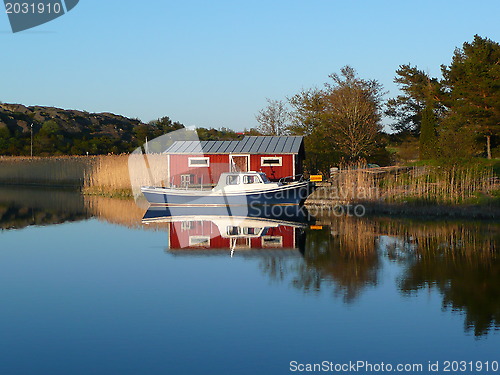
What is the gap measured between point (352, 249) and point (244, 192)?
11627 mm

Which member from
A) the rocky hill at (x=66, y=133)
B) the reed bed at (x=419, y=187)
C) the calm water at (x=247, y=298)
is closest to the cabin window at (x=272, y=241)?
the calm water at (x=247, y=298)

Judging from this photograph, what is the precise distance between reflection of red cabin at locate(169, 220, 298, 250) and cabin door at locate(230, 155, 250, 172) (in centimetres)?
990

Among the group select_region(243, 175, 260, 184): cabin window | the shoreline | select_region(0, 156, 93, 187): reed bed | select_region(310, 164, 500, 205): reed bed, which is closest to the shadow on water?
the shoreline

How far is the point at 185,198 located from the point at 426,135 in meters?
21.7

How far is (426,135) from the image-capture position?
4506 centimetres

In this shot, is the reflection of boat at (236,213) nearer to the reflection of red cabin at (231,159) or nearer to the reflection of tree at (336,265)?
the reflection of red cabin at (231,159)

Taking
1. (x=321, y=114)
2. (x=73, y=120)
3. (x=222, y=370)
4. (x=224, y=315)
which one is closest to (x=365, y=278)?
(x=224, y=315)


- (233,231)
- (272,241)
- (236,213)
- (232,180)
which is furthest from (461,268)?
(232,180)

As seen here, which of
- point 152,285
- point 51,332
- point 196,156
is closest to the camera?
point 51,332

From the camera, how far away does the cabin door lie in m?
34.6

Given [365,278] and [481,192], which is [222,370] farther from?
[481,192]

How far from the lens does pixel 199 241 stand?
20500 mm

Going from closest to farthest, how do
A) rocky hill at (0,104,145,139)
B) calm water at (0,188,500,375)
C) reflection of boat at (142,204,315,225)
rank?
calm water at (0,188,500,375) < reflection of boat at (142,204,315,225) < rocky hill at (0,104,145,139)

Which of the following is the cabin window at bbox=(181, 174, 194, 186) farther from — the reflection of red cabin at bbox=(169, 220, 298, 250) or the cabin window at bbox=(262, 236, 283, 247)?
the cabin window at bbox=(262, 236, 283, 247)
